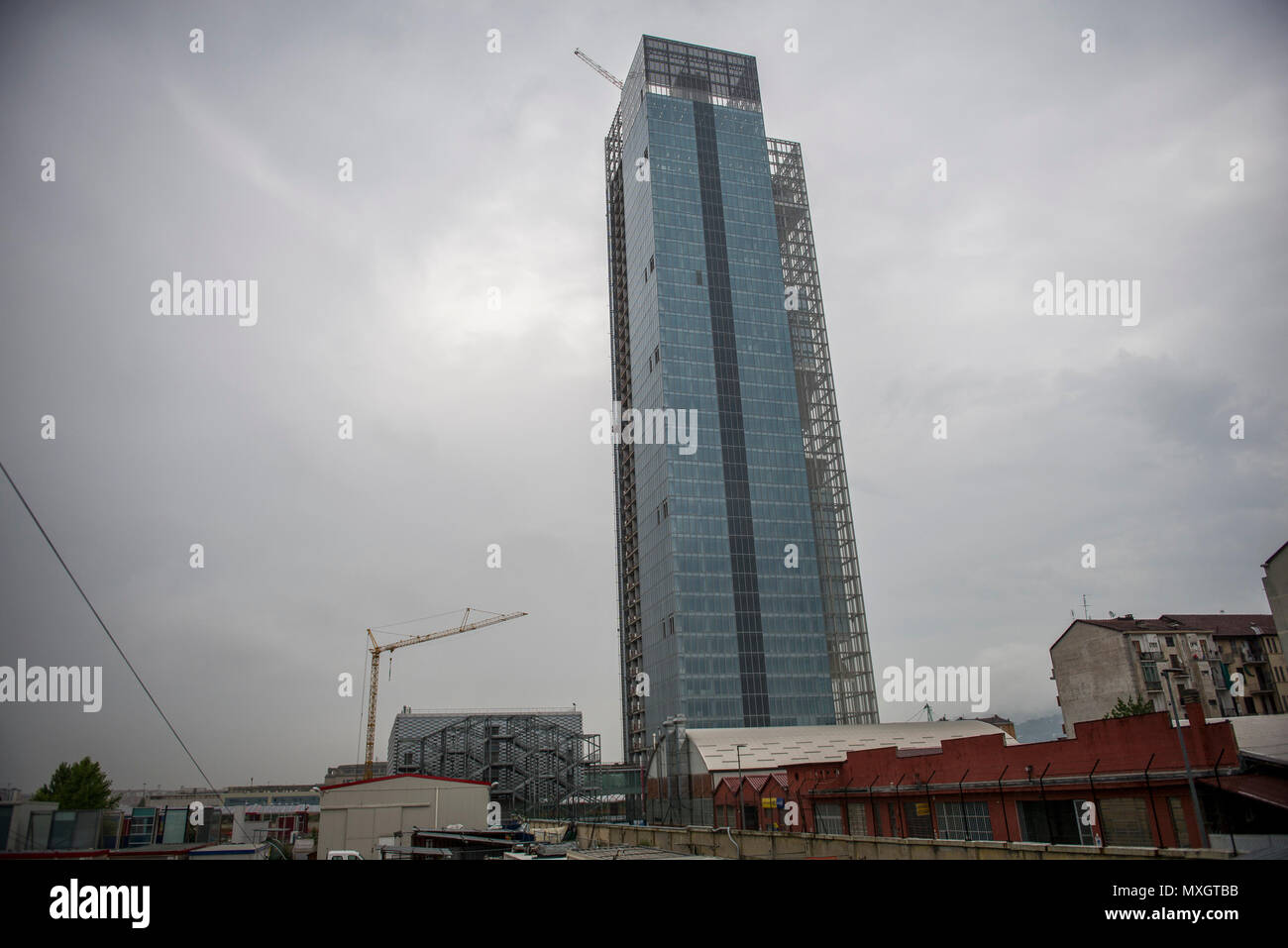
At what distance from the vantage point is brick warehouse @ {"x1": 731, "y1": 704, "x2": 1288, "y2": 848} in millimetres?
30531

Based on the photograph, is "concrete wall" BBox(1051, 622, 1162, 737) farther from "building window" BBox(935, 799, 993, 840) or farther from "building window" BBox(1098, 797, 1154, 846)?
"building window" BBox(1098, 797, 1154, 846)

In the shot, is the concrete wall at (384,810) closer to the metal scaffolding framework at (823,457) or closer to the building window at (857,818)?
the building window at (857,818)

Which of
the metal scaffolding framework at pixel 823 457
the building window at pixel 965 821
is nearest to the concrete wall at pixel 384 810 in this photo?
the building window at pixel 965 821

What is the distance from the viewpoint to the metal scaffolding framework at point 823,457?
117688mm

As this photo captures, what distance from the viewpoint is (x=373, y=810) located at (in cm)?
5066

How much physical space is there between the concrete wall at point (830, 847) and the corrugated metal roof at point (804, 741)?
59.0 ft

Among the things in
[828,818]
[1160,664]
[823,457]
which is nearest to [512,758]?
[823,457]

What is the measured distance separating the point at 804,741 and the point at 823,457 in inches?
2295

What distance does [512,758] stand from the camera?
4678 inches

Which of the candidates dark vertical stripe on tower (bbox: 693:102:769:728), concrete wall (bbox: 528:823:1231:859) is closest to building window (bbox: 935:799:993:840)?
concrete wall (bbox: 528:823:1231:859)

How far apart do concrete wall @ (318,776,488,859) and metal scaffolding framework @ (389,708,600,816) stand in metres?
65.3
